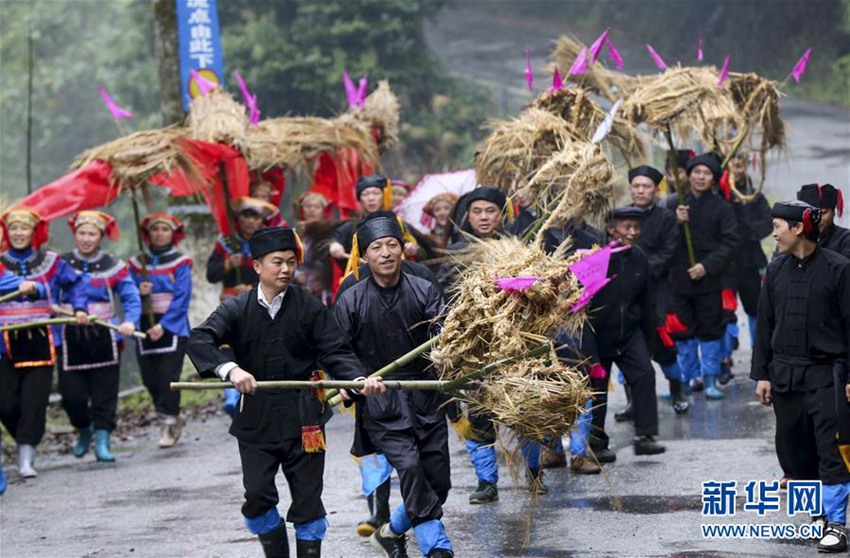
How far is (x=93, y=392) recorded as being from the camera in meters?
11.6

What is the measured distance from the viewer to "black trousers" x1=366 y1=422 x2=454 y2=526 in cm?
696

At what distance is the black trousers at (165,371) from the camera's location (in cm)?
1195

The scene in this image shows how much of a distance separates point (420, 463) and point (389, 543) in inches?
22.1

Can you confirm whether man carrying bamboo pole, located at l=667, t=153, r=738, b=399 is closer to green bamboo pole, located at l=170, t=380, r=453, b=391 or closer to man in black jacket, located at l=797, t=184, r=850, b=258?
man in black jacket, located at l=797, t=184, r=850, b=258

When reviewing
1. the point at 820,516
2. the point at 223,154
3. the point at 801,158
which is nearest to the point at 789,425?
the point at 820,516

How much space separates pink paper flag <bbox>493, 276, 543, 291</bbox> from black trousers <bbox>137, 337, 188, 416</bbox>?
5923mm

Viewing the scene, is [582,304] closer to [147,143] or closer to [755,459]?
[755,459]

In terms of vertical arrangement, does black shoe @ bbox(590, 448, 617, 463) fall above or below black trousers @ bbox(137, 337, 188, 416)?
below

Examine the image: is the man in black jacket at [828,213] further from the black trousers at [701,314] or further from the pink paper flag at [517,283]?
the black trousers at [701,314]

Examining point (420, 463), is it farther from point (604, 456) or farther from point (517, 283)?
point (604, 456)

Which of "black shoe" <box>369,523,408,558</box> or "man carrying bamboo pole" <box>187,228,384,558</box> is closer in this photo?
"man carrying bamboo pole" <box>187,228,384,558</box>

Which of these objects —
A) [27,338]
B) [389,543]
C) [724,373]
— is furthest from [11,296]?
[724,373]

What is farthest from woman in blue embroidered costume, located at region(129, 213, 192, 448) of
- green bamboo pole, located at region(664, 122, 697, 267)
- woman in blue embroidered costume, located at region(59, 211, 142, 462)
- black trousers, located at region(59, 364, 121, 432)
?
green bamboo pole, located at region(664, 122, 697, 267)

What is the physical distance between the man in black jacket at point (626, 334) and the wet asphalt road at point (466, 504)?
0.85 feet
